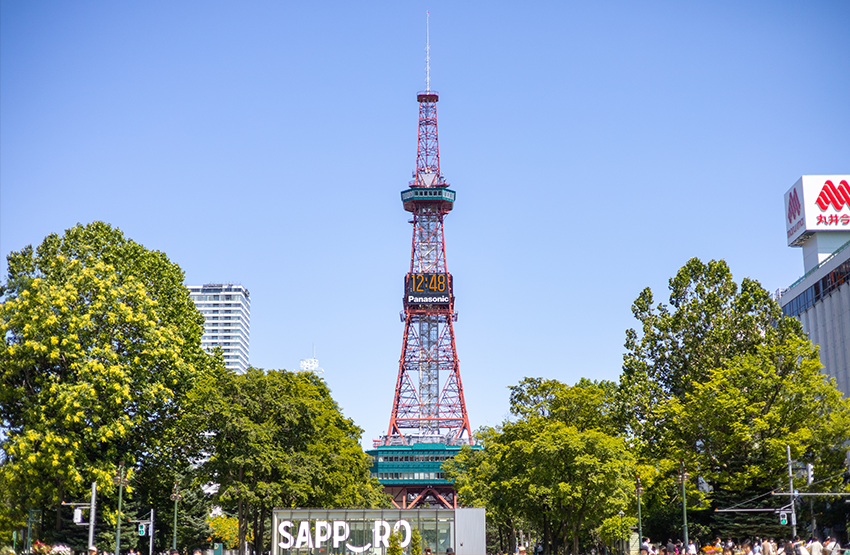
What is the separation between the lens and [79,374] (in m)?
45.0

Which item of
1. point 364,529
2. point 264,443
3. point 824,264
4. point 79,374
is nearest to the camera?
point 79,374

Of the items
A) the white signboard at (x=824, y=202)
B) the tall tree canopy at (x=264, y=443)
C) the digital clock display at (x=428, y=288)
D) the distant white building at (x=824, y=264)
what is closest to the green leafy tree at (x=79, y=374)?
the tall tree canopy at (x=264, y=443)

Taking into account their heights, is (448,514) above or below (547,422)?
below

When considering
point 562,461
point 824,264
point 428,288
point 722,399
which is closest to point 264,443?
point 562,461

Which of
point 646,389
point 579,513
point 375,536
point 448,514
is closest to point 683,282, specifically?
point 646,389

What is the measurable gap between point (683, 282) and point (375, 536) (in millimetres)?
26222

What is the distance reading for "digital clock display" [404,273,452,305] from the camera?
477 ft

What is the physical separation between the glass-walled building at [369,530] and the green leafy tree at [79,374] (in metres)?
9.43

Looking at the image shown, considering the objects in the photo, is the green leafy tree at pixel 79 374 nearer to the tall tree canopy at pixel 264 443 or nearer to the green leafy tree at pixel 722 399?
the tall tree canopy at pixel 264 443

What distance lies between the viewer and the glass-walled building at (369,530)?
47219 millimetres

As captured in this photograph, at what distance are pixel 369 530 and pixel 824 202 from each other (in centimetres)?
5758

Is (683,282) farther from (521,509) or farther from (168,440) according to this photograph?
(168,440)

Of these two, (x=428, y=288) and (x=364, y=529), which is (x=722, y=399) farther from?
(x=428, y=288)

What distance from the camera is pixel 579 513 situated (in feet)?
181
